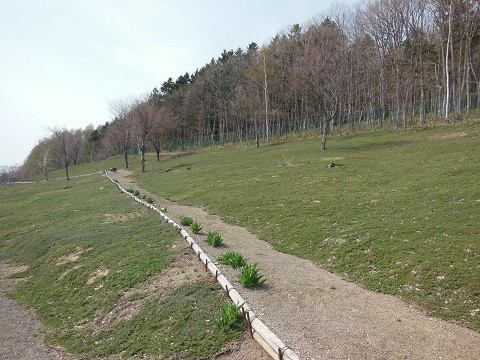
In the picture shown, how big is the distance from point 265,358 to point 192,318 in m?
2.16

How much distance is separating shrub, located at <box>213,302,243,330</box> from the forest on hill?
2626cm

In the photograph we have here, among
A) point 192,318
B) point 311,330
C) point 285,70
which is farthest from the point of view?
point 285,70

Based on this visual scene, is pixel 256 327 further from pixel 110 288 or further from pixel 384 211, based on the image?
pixel 384 211

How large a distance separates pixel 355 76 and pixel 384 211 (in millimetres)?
37949

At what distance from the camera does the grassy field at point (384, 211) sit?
7.05 meters

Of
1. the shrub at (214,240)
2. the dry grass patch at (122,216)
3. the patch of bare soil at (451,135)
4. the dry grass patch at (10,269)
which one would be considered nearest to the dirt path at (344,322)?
the shrub at (214,240)

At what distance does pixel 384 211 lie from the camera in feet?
38.2

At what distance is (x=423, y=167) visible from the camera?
17641mm

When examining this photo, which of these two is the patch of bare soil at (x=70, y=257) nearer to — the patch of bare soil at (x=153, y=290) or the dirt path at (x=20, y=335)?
the dirt path at (x=20, y=335)

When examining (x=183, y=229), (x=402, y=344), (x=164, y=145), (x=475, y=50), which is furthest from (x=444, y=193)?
(x=164, y=145)

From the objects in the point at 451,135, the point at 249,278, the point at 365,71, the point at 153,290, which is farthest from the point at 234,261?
the point at 365,71

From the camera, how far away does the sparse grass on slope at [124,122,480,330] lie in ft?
23.2

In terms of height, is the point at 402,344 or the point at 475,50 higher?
the point at 475,50

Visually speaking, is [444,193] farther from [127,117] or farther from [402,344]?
[127,117]
